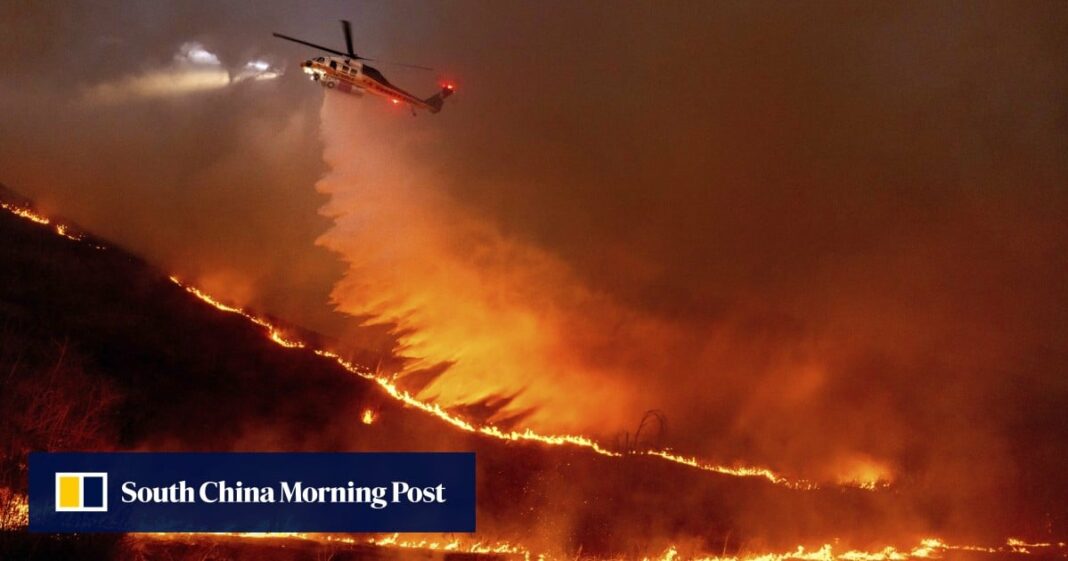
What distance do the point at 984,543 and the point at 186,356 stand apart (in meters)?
20.5

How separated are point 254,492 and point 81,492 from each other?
8.49ft

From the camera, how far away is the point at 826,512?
18094 millimetres

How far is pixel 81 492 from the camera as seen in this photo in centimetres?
1140

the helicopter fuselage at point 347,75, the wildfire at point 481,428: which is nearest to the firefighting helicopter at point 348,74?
the helicopter fuselage at point 347,75

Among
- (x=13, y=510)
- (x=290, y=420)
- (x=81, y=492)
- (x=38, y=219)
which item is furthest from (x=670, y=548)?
(x=38, y=219)

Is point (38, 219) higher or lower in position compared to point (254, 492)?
higher

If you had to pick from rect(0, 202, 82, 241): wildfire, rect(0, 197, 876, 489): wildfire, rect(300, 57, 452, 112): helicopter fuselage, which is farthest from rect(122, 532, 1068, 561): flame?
rect(0, 202, 82, 241): wildfire

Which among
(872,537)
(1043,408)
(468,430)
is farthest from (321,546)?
(1043,408)

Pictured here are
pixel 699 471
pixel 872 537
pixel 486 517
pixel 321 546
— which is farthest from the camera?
pixel 699 471

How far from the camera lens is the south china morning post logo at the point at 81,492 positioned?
11.2m

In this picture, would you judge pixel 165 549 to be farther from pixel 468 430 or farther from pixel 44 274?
pixel 44 274

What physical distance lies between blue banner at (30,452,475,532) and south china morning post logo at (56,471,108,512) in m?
0.01

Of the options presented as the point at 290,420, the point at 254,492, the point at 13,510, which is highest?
the point at 290,420

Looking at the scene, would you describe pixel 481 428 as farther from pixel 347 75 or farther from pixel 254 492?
pixel 347 75
